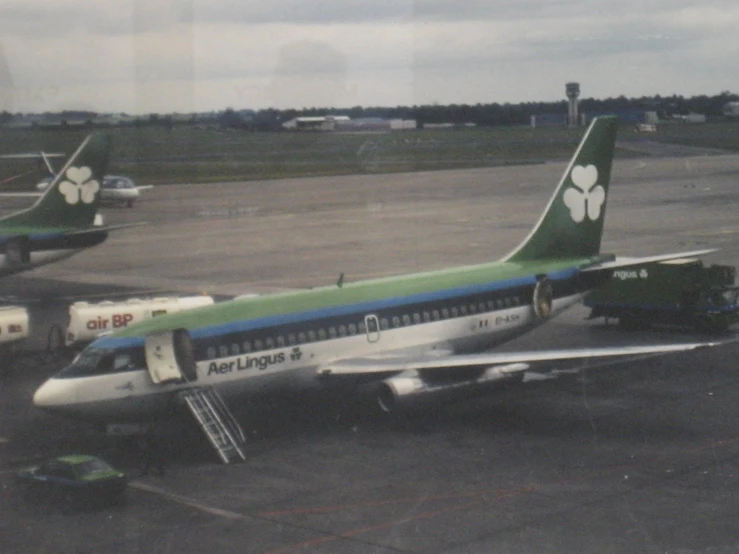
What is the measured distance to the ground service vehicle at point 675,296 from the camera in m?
43.9

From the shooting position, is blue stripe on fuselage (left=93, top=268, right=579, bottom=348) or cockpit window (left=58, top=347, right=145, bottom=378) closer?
cockpit window (left=58, top=347, right=145, bottom=378)

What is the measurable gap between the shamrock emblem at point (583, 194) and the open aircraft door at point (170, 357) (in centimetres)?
1535

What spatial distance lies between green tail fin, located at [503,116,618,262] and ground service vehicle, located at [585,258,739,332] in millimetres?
5114

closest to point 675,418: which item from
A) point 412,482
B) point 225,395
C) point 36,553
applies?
point 412,482

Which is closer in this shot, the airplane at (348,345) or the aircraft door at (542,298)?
the airplane at (348,345)

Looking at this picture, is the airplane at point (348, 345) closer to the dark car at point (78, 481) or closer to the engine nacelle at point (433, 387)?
the engine nacelle at point (433, 387)

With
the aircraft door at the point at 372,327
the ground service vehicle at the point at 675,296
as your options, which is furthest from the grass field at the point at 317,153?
the aircraft door at the point at 372,327

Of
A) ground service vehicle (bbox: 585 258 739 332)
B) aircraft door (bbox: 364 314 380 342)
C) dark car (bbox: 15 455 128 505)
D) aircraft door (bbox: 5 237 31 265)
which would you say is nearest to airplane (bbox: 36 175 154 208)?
aircraft door (bbox: 5 237 31 265)

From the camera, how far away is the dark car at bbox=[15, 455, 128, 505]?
24.6 m

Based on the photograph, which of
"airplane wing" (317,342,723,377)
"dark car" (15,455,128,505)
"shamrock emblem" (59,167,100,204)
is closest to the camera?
"dark car" (15,455,128,505)

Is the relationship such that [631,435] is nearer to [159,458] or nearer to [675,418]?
[675,418]

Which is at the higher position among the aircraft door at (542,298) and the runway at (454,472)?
the aircraft door at (542,298)

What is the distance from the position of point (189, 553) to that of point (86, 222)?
35.0 meters

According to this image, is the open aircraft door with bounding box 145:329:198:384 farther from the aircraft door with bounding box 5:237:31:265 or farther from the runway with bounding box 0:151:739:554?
the aircraft door with bounding box 5:237:31:265
